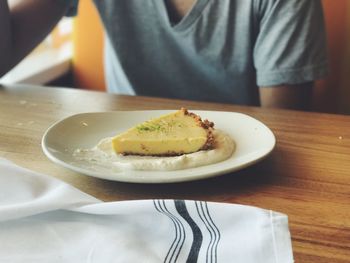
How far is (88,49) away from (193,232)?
130 centimetres

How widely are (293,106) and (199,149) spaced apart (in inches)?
17.1

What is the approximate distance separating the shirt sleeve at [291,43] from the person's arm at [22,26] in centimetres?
39

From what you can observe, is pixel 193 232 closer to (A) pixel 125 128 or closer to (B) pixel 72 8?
(A) pixel 125 128

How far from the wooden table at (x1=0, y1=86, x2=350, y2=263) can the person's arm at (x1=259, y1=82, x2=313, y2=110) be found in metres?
0.18

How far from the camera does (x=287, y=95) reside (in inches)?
37.4

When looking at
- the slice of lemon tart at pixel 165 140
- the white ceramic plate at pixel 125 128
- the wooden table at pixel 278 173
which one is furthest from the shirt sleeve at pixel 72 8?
the slice of lemon tart at pixel 165 140

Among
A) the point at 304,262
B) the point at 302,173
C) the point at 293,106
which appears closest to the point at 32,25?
the point at 293,106

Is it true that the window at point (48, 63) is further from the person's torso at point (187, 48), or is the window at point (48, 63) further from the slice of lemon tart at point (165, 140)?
the slice of lemon tart at point (165, 140)

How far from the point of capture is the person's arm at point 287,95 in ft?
3.11

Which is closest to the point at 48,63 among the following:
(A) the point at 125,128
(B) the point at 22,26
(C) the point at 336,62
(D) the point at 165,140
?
(B) the point at 22,26

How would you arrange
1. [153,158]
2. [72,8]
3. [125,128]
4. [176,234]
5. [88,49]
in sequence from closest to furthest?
[176,234] < [153,158] < [125,128] < [72,8] < [88,49]

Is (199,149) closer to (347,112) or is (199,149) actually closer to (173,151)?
(173,151)

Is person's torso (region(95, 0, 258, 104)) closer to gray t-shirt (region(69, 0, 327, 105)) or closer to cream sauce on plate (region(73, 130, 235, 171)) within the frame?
gray t-shirt (region(69, 0, 327, 105))

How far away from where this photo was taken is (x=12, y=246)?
430mm
